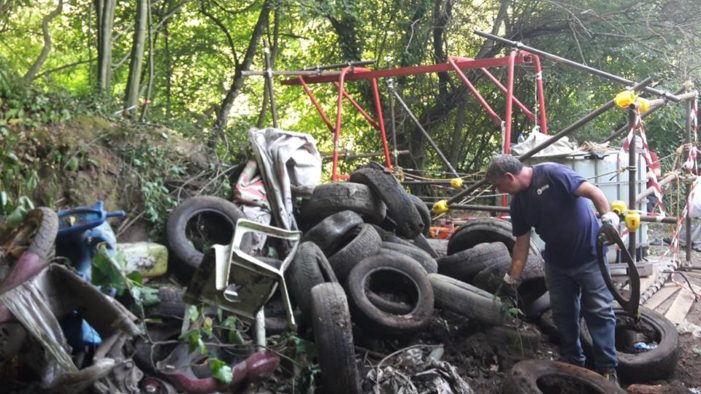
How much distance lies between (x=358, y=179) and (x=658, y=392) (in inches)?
128

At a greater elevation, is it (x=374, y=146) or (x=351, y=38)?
(x=351, y=38)

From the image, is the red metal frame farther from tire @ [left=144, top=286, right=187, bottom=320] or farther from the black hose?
tire @ [left=144, top=286, right=187, bottom=320]

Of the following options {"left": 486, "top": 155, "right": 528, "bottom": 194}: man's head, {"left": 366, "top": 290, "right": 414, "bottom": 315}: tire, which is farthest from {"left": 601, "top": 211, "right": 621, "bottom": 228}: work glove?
{"left": 366, "top": 290, "right": 414, "bottom": 315}: tire

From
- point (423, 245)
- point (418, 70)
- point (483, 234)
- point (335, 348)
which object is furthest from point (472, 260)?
point (418, 70)

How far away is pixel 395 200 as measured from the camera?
5.89m

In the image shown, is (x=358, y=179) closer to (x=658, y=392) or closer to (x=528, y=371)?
(x=528, y=371)

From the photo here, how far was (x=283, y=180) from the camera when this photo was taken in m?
6.00

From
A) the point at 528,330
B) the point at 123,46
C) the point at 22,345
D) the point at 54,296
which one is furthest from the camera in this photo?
the point at 123,46

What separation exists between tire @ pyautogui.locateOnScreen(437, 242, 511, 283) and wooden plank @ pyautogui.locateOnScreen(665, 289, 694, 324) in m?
1.47

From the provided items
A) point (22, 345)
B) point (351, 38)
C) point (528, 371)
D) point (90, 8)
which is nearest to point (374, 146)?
point (351, 38)

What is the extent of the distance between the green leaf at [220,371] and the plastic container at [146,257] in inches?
66.7

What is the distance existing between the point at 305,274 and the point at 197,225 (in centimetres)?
152

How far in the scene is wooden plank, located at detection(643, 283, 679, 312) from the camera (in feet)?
17.6

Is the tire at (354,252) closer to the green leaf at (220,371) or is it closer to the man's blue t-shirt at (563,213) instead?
the man's blue t-shirt at (563,213)
